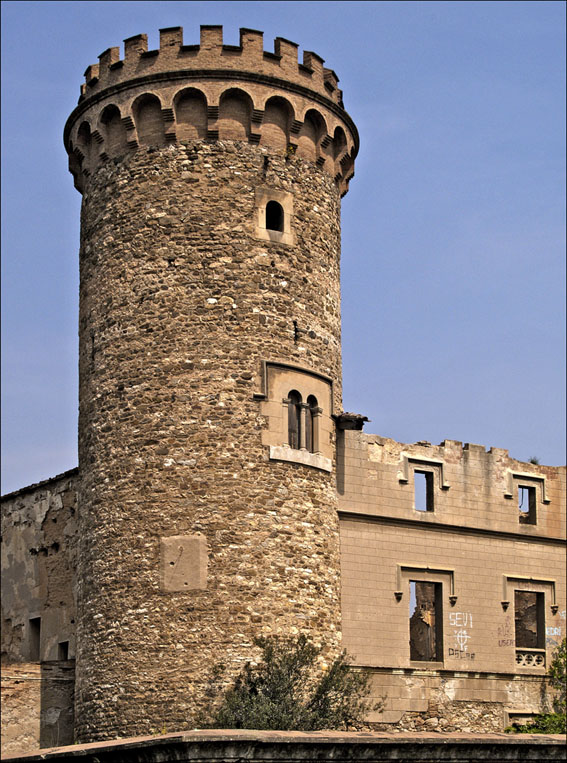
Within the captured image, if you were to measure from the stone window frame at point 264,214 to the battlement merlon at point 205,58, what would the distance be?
8.06 ft

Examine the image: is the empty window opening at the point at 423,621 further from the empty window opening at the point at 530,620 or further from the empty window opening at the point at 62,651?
the empty window opening at the point at 62,651

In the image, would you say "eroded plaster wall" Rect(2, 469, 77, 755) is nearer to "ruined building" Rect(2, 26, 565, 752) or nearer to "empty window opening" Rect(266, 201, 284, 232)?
"ruined building" Rect(2, 26, 565, 752)

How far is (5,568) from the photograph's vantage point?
30672 millimetres

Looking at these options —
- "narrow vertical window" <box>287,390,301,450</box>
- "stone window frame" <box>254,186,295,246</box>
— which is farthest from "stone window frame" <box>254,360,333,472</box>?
"stone window frame" <box>254,186,295,246</box>

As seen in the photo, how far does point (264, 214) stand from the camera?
26.2 meters

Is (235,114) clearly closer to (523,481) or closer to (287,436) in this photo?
(287,436)

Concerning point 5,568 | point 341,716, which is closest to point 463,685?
point 341,716

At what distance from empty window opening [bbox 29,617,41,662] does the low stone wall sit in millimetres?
7151

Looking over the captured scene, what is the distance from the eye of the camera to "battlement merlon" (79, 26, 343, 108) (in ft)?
87.5

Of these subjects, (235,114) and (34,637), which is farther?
(34,637)

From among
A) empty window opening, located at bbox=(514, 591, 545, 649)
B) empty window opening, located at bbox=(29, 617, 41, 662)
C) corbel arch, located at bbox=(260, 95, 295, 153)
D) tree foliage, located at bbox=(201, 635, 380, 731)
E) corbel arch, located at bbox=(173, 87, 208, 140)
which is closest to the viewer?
tree foliage, located at bbox=(201, 635, 380, 731)

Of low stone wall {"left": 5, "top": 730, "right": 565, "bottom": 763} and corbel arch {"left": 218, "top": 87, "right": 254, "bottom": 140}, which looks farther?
corbel arch {"left": 218, "top": 87, "right": 254, "bottom": 140}

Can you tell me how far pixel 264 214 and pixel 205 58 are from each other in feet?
11.2

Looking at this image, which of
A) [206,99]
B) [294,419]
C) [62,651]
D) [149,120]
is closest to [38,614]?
[62,651]
